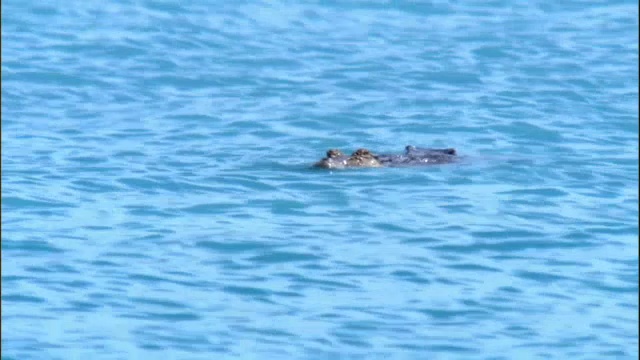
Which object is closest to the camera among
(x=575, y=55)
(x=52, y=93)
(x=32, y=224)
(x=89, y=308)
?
(x=89, y=308)

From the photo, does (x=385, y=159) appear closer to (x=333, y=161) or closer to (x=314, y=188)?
(x=333, y=161)

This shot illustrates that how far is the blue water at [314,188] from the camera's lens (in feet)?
35.9

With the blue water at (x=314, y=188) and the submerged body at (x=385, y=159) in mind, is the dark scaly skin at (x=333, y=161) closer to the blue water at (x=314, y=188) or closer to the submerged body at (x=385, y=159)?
the submerged body at (x=385, y=159)

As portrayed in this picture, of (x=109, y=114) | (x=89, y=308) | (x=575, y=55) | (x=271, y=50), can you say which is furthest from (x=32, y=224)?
(x=575, y=55)

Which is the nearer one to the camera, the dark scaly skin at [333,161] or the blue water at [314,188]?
the blue water at [314,188]

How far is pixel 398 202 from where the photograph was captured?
1512 centimetres

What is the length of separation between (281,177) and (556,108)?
5.89 meters

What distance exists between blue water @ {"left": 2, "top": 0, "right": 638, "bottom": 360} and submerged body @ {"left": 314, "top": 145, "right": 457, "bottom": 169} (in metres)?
0.20

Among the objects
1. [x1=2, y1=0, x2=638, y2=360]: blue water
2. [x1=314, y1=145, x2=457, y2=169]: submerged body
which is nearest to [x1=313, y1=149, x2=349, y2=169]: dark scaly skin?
[x1=314, y1=145, x2=457, y2=169]: submerged body

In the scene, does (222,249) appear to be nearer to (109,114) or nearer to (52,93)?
(109,114)

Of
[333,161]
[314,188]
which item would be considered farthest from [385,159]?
[314,188]

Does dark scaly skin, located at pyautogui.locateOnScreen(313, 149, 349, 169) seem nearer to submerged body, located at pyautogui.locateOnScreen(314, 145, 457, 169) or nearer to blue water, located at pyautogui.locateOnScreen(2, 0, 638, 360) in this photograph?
submerged body, located at pyautogui.locateOnScreen(314, 145, 457, 169)

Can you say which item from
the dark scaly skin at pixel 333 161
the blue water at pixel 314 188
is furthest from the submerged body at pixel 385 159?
the blue water at pixel 314 188

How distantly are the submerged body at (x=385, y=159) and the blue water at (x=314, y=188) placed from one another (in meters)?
0.20
